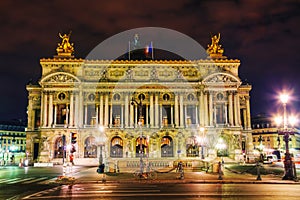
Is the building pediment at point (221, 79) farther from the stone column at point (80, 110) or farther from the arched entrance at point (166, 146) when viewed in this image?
the stone column at point (80, 110)

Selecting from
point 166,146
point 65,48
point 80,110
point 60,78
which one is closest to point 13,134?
point 65,48

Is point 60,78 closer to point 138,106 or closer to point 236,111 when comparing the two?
point 138,106

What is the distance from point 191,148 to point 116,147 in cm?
1612

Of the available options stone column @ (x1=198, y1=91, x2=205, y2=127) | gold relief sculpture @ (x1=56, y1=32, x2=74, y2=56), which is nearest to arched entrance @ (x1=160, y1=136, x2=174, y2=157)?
stone column @ (x1=198, y1=91, x2=205, y2=127)

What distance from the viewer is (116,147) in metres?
74.2

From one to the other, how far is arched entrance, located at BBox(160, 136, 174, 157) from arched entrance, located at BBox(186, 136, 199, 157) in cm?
362

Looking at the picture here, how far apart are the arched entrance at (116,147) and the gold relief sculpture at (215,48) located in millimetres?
28846

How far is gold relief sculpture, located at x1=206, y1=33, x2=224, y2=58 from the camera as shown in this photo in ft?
260

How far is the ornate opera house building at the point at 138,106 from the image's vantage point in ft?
235

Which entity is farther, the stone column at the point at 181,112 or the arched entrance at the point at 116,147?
the stone column at the point at 181,112

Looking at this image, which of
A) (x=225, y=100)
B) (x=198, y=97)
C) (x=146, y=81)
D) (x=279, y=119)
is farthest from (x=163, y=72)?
(x=279, y=119)

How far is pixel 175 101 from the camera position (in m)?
75.9

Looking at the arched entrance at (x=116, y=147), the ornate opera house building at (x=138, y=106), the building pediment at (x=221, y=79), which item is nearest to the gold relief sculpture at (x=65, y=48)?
the ornate opera house building at (x=138, y=106)

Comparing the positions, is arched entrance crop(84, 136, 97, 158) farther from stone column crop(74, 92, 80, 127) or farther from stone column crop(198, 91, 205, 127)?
stone column crop(198, 91, 205, 127)
